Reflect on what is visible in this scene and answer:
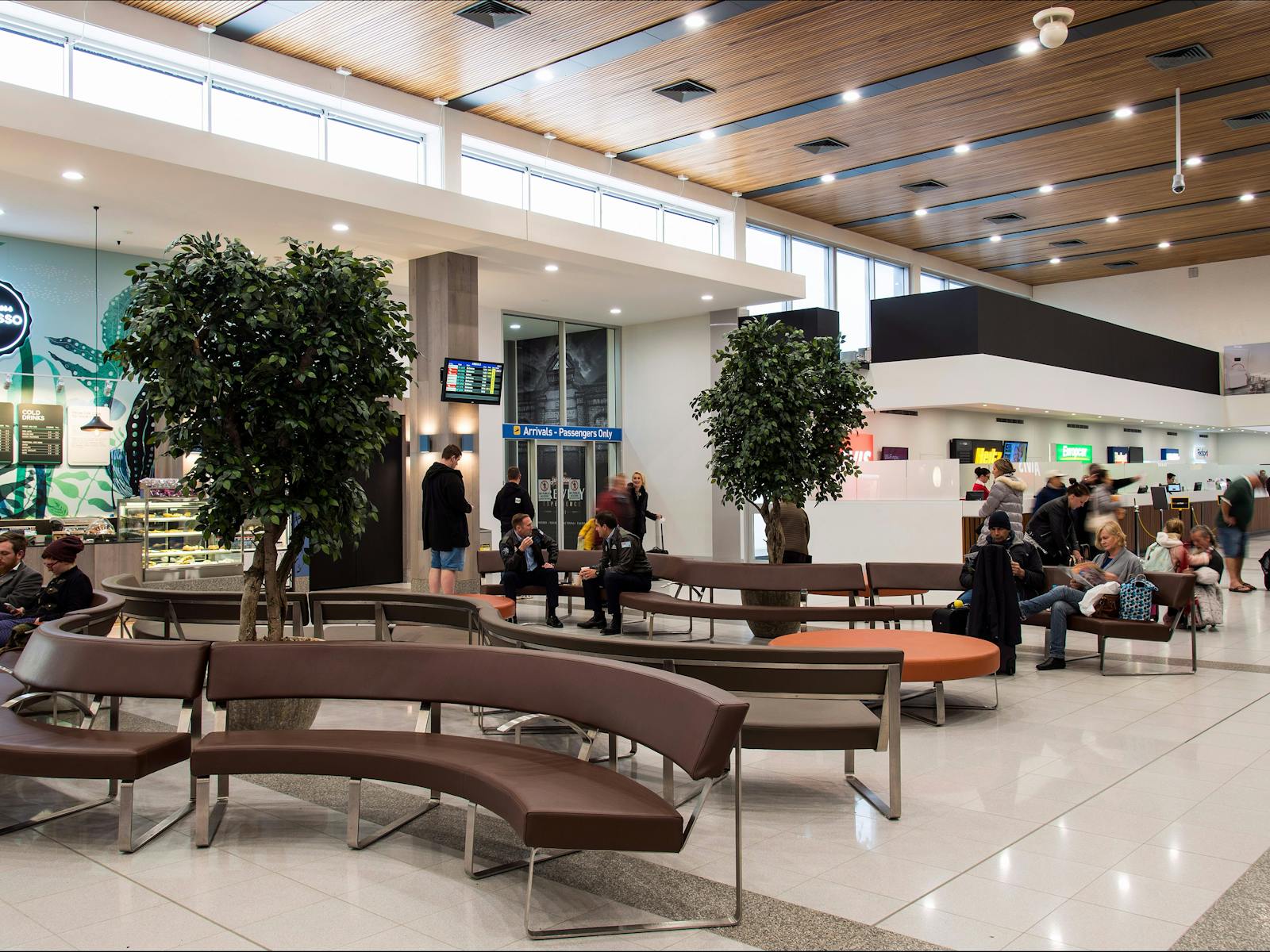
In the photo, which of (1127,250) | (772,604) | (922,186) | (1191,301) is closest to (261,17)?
(772,604)

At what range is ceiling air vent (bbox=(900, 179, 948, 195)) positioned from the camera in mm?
16484

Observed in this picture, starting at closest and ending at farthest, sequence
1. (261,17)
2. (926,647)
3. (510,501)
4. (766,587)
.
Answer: (926,647)
(766,587)
(261,17)
(510,501)

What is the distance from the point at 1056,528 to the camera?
10.4 meters

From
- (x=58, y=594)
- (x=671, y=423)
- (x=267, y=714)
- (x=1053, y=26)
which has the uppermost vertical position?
(x=1053, y=26)

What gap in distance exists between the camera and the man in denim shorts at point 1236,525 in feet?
40.6

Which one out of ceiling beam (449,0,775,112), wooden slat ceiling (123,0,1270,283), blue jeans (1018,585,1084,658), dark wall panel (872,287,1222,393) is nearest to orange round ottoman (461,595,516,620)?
blue jeans (1018,585,1084,658)

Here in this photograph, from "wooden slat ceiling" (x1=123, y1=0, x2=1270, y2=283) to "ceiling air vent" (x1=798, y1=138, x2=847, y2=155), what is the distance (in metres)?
0.21

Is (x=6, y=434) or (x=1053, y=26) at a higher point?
(x=1053, y=26)

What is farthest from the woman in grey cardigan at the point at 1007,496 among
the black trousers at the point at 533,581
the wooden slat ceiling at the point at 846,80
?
the wooden slat ceiling at the point at 846,80

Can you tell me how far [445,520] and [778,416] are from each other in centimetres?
333

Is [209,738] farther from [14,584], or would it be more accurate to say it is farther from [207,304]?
[14,584]

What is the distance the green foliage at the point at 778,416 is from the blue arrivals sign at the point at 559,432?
7.37m

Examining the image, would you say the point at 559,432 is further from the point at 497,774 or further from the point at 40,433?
the point at 497,774

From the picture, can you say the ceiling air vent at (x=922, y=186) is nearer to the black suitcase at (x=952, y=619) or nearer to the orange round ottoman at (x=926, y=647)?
the black suitcase at (x=952, y=619)
